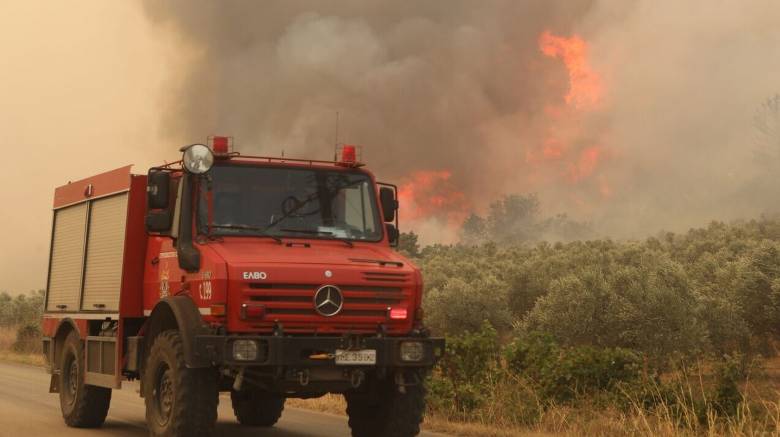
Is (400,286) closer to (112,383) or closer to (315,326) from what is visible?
(315,326)

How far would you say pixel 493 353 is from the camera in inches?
584

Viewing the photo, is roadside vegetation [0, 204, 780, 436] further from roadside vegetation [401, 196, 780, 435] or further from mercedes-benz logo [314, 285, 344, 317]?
mercedes-benz logo [314, 285, 344, 317]

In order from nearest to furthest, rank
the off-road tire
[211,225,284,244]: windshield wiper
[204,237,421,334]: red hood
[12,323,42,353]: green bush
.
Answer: [204,237,421,334]: red hood < [211,225,284,244]: windshield wiper < the off-road tire < [12,323,42,353]: green bush

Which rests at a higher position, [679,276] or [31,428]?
[679,276]

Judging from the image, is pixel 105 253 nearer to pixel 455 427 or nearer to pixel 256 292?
pixel 256 292

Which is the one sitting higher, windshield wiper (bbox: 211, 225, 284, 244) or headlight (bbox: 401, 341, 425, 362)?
windshield wiper (bbox: 211, 225, 284, 244)

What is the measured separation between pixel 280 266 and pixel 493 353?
645 centimetres

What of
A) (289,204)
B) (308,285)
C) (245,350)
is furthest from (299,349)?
(289,204)

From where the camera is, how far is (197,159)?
32.0 feet

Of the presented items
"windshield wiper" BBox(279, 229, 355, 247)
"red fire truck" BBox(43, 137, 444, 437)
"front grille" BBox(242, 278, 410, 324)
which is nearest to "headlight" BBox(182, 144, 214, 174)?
"red fire truck" BBox(43, 137, 444, 437)

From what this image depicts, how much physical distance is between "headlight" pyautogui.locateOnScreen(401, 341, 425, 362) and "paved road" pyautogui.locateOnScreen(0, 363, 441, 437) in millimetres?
2881

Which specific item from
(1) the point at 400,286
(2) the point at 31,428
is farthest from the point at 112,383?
(1) the point at 400,286

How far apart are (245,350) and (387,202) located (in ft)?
8.58

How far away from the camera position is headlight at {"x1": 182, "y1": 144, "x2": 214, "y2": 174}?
9711 millimetres
